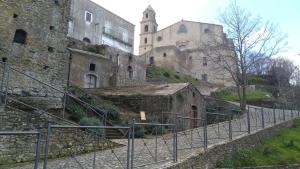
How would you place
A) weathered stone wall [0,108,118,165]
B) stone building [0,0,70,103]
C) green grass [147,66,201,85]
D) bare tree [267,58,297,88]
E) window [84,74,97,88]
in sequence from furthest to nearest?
bare tree [267,58,297,88] → green grass [147,66,201,85] → window [84,74,97,88] → stone building [0,0,70,103] → weathered stone wall [0,108,118,165]

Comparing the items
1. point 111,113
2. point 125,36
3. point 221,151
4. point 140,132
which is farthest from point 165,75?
point 221,151

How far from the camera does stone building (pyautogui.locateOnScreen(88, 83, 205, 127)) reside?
21872mm

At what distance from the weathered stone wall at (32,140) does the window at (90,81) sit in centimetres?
1684

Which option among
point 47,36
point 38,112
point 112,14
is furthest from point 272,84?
point 38,112

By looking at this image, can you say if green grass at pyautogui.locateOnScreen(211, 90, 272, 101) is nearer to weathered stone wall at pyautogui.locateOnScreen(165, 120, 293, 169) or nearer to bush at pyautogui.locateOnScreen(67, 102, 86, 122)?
weathered stone wall at pyautogui.locateOnScreen(165, 120, 293, 169)

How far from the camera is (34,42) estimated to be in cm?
1656

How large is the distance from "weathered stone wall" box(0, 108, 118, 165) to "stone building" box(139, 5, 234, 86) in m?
38.9

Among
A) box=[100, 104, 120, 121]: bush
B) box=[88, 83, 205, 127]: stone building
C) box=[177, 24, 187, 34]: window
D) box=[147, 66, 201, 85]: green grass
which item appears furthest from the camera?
box=[177, 24, 187, 34]: window

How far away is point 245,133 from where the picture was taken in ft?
54.7

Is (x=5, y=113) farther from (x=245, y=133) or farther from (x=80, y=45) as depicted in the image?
(x=80, y=45)

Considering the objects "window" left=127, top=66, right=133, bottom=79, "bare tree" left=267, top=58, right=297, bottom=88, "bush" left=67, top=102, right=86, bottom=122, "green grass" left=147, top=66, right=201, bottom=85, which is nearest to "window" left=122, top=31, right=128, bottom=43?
"green grass" left=147, top=66, right=201, bottom=85

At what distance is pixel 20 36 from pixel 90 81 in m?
13.5

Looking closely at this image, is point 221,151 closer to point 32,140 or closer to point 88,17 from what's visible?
point 32,140

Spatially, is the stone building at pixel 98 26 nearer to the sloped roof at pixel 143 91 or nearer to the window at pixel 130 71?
the window at pixel 130 71
